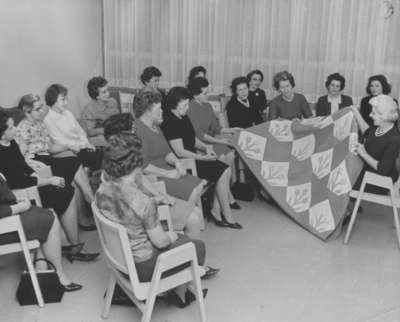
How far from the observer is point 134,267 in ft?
7.84

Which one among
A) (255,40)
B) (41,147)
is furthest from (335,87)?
(41,147)

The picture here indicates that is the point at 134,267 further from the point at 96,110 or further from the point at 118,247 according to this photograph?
the point at 96,110

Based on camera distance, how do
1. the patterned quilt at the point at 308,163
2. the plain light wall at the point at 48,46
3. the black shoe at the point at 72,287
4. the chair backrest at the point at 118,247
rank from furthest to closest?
the plain light wall at the point at 48,46 → the patterned quilt at the point at 308,163 → the black shoe at the point at 72,287 → the chair backrest at the point at 118,247

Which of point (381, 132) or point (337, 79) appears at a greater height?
point (337, 79)

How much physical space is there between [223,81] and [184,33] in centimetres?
70

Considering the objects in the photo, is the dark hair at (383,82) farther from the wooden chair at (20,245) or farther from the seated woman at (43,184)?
the wooden chair at (20,245)

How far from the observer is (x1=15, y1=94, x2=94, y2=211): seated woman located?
3838mm

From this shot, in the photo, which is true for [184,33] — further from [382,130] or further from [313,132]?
[382,130]

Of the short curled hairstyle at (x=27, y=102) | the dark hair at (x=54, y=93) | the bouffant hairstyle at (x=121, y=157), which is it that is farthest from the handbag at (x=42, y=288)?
the dark hair at (x=54, y=93)

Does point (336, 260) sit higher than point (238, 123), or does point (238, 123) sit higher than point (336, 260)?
point (238, 123)

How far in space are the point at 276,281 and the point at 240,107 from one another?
83.1 inches

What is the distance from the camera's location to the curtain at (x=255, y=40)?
4.87m

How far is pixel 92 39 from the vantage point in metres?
5.89

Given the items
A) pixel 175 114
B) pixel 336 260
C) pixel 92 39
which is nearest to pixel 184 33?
pixel 92 39
